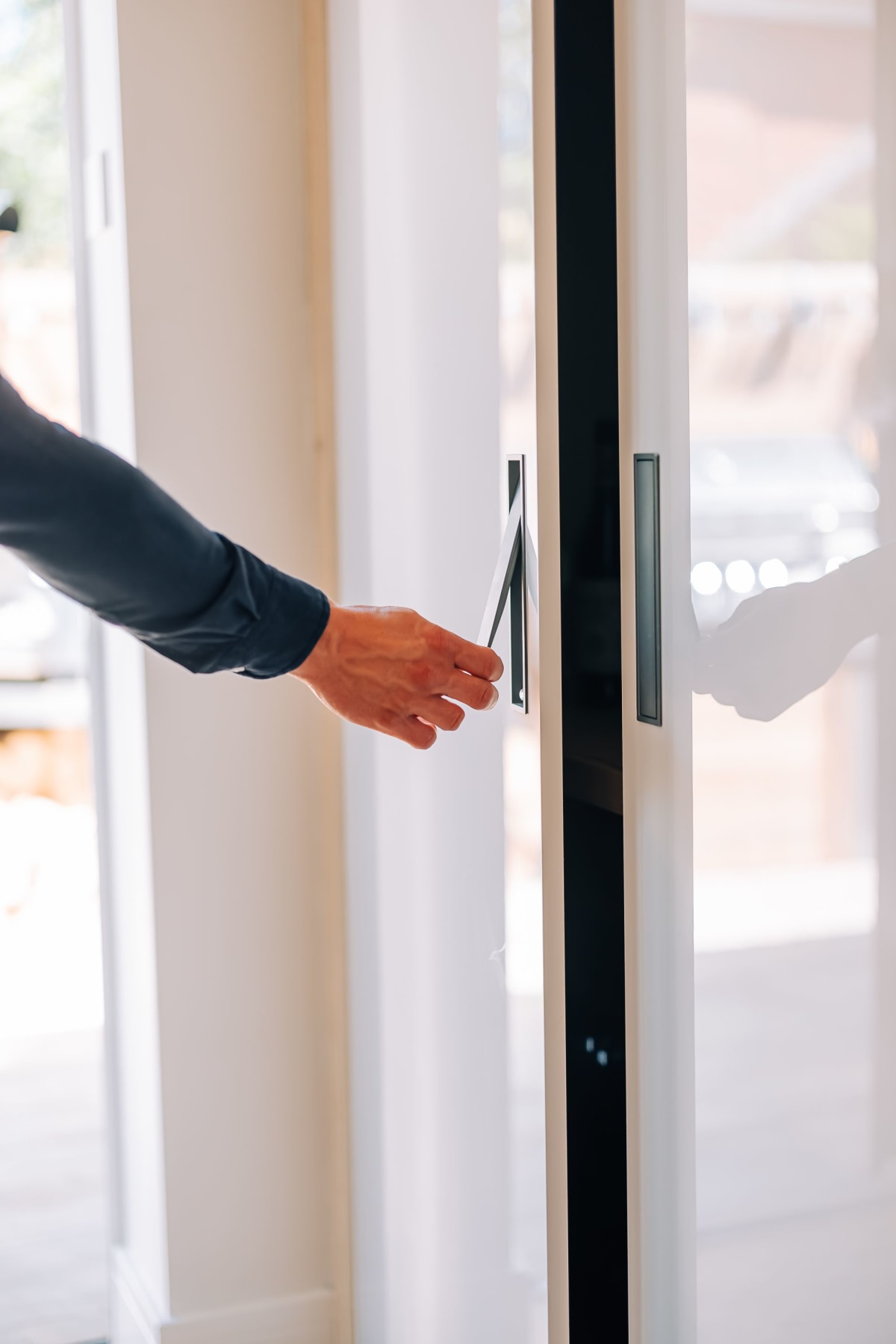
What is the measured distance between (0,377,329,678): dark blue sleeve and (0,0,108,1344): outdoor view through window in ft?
4.45

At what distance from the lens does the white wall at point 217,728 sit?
1870 millimetres

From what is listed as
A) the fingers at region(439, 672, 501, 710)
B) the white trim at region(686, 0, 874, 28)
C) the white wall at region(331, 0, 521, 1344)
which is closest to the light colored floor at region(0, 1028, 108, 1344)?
the white wall at region(331, 0, 521, 1344)

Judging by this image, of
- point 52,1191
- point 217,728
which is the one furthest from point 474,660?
point 52,1191

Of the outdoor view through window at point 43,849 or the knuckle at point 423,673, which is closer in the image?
the knuckle at point 423,673

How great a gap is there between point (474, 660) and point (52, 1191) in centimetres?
196

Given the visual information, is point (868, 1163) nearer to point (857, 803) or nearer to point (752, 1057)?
point (752, 1057)

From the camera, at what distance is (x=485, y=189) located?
1405 mm

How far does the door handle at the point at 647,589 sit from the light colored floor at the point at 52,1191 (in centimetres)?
171

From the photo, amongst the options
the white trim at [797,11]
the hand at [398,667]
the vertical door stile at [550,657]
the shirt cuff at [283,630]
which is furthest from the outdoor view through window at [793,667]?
the shirt cuff at [283,630]

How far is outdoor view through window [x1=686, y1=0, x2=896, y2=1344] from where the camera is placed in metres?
0.92

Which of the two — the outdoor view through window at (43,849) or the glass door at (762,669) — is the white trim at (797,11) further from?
the outdoor view through window at (43,849)

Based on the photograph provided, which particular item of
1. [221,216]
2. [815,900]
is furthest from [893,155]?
[221,216]

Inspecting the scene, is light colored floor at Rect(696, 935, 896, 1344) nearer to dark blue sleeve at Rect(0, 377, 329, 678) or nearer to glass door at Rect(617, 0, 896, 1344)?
glass door at Rect(617, 0, 896, 1344)

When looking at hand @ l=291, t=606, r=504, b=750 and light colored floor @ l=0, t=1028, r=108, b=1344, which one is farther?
light colored floor @ l=0, t=1028, r=108, b=1344
